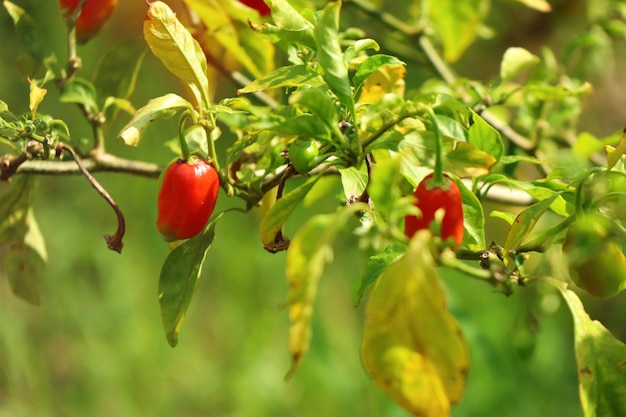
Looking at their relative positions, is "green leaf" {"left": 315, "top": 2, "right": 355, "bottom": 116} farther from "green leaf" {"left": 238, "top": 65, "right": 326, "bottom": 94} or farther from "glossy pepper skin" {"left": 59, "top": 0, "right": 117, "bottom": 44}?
"glossy pepper skin" {"left": 59, "top": 0, "right": 117, "bottom": 44}

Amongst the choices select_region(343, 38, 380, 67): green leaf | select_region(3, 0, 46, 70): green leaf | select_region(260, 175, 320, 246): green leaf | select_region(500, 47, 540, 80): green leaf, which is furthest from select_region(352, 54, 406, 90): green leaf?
select_region(3, 0, 46, 70): green leaf

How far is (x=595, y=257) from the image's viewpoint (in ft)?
2.27

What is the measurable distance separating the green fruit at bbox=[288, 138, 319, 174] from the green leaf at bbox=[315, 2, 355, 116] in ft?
0.20

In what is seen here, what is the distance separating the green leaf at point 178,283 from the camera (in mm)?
789

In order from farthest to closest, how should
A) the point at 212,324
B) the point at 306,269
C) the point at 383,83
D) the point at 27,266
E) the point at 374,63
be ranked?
1. the point at 212,324
2. the point at 27,266
3. the point at 383,83
4. the point at 374,63
5. the point at 306,269

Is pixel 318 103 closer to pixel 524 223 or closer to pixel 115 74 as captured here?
pixel 524 223

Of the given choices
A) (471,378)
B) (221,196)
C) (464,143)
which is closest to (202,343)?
(221,196)

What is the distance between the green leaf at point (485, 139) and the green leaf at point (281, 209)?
0.18 metres

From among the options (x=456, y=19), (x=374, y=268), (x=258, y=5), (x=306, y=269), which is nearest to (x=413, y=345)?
(x=306, y=269)

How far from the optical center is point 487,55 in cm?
274

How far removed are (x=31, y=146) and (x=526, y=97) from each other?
2.74 feet

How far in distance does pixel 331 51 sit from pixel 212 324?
1.98 meters

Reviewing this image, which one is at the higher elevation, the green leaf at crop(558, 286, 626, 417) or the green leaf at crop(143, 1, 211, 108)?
the green leaf at crop(143, 1, 211, 108)

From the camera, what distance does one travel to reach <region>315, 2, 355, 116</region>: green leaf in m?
0.67
